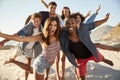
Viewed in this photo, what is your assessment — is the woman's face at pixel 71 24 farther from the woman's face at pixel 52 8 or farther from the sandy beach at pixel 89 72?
the sandy beach at pixel 89 72

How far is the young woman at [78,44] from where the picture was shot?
134 inches

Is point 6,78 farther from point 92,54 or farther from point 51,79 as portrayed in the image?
point 92,54

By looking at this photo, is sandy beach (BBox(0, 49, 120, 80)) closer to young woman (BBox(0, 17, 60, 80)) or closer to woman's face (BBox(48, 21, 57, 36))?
young woman (BBox(0, 17, 60, 80))

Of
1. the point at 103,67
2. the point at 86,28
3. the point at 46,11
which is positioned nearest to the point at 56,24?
the point at 86,28

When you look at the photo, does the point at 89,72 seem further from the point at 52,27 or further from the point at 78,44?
the point at 52,27

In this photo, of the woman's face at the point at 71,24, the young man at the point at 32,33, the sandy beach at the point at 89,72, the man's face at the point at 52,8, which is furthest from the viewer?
the sandy beach at the point at 89,72

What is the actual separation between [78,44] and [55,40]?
0.38 metres

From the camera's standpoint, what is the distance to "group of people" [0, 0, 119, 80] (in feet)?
10.3

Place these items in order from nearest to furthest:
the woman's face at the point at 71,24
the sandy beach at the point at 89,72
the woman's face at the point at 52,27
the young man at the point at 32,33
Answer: the woman's face at the point at 52,27
the woman's face at the point at 71,24
the young man at the point at 32,33
the sandy beach at the point at 89,72

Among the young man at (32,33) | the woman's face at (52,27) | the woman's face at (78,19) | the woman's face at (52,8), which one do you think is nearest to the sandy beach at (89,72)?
the young man at (32,33)

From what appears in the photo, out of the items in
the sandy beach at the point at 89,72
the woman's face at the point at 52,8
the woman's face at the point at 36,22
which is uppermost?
the woman's face at the point at 52,8

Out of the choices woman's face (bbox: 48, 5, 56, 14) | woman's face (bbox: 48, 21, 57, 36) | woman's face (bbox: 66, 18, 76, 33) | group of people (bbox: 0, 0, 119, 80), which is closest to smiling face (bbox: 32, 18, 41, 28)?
group of people (bbox: 0, 0, 119, 80)

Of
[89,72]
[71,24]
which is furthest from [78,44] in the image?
[89,72]

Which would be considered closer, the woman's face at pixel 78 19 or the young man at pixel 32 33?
the woman's face at pixel 78 19
